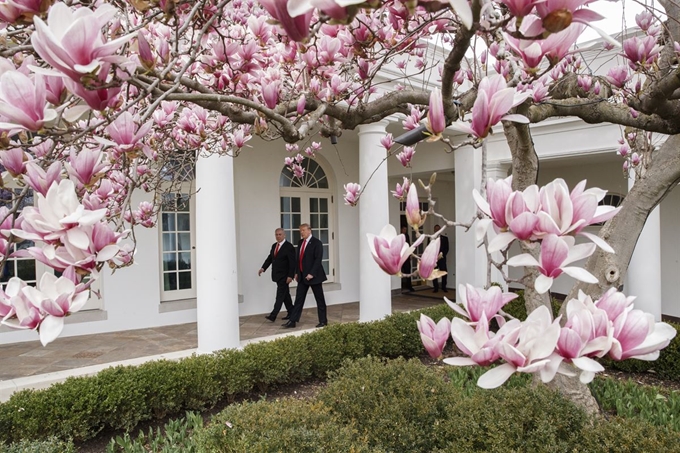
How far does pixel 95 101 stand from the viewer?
2.77ft

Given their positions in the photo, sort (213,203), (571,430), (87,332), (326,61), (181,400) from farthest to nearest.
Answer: (87,332)
(213,203)
(181,400)
(571,430)
(326,61)

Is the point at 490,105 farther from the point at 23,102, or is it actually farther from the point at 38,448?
the point at 38,448

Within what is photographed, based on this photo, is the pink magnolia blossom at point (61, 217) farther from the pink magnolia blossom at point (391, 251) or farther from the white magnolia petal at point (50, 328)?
the pink magnolia blossom at point (391, 251)

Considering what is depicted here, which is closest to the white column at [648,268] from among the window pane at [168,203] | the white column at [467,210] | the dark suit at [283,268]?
the white column at [467,210]

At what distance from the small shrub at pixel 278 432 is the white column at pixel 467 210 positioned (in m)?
6.13

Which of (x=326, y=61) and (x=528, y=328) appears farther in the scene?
(x=326, y=61)

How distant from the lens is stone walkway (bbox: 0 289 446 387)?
17.1 feet

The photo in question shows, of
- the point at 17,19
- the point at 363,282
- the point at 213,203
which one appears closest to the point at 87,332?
the point at 213,203

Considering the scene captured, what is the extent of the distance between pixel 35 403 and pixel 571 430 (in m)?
3.82

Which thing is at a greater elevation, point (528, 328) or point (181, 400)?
point (528, 328)

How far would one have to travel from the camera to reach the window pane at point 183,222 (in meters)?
7.95

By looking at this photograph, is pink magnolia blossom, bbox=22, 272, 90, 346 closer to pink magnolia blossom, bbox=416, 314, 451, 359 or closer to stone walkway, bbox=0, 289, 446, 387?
pink magnolia blossom, bbox=416, 314, 451, 359

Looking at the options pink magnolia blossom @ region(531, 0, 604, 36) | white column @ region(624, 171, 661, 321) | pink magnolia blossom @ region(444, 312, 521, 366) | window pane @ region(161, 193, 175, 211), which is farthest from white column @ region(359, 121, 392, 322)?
pink magnolia blossom @ region(531, 0, 604, 36)

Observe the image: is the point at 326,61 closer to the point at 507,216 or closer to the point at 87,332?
the point at 507,216
